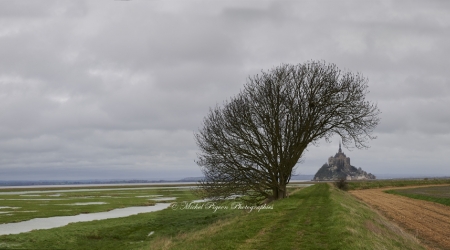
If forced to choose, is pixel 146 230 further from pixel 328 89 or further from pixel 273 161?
pixel 328 89

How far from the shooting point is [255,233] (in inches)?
744

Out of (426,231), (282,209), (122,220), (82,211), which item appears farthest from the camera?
(82,211)

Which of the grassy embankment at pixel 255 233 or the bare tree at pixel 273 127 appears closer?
the grassy embankment at pixel 255 233

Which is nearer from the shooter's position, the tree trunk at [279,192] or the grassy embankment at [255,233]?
the grassy embankment at [255,233]

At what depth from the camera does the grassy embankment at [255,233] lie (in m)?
16.2

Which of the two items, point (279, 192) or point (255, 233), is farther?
point (279, 192)

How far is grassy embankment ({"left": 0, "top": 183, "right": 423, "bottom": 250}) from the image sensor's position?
16156mm

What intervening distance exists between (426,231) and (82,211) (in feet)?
158

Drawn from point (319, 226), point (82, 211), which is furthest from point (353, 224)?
point (82, 211)

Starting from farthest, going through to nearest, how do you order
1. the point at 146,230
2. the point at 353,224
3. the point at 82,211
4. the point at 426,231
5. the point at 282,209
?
1. the point at 82,211
2. the point at 146,230
3. the point at 282,209
4. the point at 426,231
5. the point at 353,224

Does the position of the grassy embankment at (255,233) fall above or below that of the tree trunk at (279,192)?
below

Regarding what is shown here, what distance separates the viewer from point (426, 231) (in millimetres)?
23422

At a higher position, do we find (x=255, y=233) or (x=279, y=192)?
(x=279, y=192)

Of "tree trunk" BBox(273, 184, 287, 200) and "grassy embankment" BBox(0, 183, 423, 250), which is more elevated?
"tree trunk" BBox(273, 184, 287, 200)
